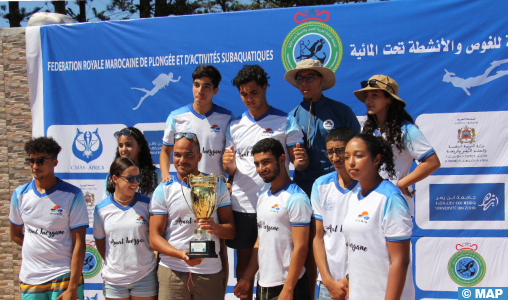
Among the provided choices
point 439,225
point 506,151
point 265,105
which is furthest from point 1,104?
point 506,151

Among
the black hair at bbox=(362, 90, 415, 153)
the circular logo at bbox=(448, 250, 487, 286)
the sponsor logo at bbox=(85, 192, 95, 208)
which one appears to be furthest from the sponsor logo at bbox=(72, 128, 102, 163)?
the circular logo at bbox=(448, 250, 487, 286)

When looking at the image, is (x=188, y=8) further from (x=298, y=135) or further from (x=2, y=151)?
(x=298, y=135)

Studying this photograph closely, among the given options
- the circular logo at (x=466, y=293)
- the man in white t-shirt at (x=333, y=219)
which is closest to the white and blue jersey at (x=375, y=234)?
the man in white t-shirt at (x=333, y=219)

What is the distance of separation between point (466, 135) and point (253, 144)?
2.26m

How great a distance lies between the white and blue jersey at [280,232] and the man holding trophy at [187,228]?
1.04ft

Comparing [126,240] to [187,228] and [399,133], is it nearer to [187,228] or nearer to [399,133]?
[187,228]

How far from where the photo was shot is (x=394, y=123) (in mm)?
2518

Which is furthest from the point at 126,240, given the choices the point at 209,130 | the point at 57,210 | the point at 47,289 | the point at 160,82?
the point at 160,82

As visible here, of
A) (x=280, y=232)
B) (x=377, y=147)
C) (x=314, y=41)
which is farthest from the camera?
(x=314, y=41)

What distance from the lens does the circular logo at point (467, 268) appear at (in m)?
3.72

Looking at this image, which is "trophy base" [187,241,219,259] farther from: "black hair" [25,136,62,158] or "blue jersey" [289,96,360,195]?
"black hair" [25,136,62,158]

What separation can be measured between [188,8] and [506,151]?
668 cm

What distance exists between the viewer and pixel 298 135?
2.79 metres

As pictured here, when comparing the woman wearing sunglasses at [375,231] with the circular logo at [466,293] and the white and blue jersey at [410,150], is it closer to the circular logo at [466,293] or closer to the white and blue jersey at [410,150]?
the white and blue jersey at [410,150]
